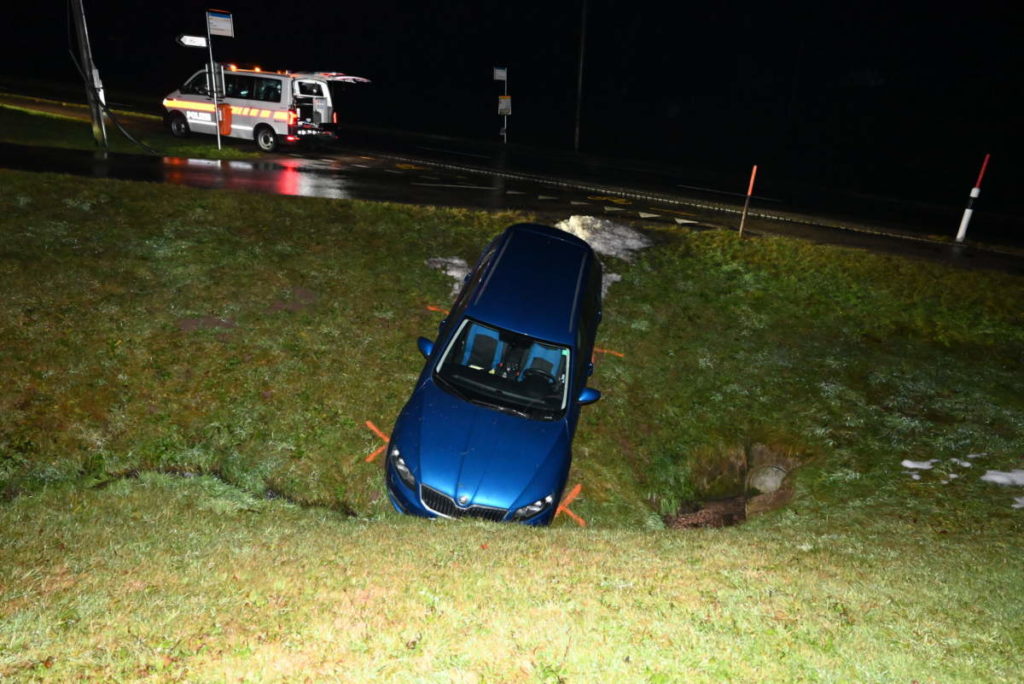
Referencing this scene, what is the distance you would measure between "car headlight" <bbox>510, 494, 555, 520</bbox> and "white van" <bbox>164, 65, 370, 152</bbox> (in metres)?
15.8

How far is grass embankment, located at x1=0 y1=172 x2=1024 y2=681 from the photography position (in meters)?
3.68

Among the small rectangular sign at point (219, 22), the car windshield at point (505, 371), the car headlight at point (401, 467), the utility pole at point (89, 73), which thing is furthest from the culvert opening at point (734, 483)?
the small rectangular sign at point (219, 22)

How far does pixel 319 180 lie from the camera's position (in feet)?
50.3

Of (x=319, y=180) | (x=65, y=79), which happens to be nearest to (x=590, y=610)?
(x=319, y=180)

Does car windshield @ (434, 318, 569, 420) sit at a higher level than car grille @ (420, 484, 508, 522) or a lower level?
higher

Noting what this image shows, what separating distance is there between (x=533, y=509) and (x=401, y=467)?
1483 millimetres

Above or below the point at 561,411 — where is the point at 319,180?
above

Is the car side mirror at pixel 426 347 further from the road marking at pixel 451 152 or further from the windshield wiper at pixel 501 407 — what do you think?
the road marking at pixel 451 152

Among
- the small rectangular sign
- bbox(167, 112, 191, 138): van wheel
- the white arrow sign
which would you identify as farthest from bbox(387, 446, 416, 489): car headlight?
bbox(167, 112, 191, 138): van wheel

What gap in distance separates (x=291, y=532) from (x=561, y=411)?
310 cm

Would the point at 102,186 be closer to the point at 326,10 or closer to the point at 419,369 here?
the point at 419,369

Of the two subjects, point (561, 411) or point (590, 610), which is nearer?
point (590, 610)

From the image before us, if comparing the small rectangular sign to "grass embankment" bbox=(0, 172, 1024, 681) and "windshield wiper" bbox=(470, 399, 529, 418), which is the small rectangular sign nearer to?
"grass embankment" bbox=(0, 172, 1024, 681)

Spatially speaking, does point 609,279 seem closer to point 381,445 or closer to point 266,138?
point 381,445
